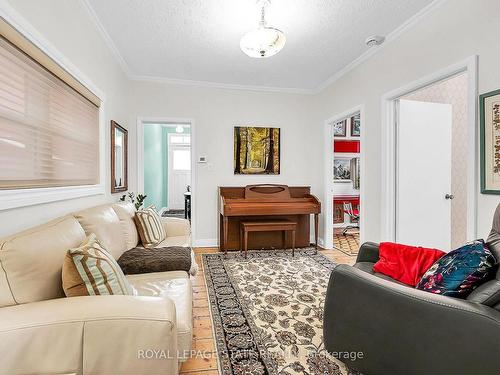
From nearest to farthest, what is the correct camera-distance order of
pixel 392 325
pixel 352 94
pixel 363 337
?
1. pixel 392 325
2. pixel 363 337
3. pixel 352 94

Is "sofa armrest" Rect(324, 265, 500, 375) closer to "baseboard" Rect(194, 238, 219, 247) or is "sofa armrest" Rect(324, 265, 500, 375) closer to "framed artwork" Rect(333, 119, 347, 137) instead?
"baseboard" Rect(194, 238, 219, 247)

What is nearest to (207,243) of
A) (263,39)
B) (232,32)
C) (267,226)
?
(267,226)

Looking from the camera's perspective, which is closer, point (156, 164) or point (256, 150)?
point (256, 150)

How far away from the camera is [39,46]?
1.60 m

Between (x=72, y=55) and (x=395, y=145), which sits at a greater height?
(x=72, y=55)

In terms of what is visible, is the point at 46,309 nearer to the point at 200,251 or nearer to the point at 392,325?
the point at 392,325

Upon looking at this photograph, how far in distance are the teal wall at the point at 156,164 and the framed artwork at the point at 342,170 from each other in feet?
10.4

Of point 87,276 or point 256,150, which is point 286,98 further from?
point 87,276

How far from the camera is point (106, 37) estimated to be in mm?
2791

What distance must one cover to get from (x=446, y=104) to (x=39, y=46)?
12.2ft

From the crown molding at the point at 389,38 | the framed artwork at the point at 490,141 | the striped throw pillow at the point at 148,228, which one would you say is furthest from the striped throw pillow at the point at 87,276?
the crown molding at the point at 389,38

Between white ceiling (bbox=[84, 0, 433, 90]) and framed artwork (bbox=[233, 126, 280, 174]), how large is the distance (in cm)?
82

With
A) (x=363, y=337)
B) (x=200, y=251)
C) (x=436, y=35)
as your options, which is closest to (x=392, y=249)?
(x=363, y=337)

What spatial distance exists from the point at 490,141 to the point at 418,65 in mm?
1006
